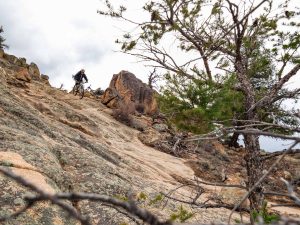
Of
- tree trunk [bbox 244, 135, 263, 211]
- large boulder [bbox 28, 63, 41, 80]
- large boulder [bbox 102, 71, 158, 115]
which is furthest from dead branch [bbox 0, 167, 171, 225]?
large boulder [bbox 28, 63, 41, 80]

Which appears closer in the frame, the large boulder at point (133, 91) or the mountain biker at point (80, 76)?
the mountain biker at point (80, 76)

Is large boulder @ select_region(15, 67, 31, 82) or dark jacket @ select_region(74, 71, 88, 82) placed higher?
dark jacket @ select_region(74, 71, 88, 82)

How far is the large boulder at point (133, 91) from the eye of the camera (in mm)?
28922

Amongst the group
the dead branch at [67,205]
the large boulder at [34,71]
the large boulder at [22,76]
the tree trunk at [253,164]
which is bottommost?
the dead branch at [67,205]

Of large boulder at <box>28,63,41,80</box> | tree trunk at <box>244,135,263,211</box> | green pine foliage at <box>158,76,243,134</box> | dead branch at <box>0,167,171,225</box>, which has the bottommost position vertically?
dead branch at <box>0,167,171,225</box>

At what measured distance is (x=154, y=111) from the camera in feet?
98.7

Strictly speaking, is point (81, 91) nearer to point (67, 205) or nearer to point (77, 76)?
point (77, 76)

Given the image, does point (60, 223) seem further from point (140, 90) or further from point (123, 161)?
point (140, 90)

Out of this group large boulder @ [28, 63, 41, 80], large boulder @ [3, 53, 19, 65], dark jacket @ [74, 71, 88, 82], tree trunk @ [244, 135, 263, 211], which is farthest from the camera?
large boulder @ [3, 53, 19, 65]

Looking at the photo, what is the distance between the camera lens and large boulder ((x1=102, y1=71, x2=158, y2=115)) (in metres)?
28.9

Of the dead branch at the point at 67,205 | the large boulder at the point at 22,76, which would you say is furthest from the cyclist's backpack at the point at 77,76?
the dead branch at the point at 67,205

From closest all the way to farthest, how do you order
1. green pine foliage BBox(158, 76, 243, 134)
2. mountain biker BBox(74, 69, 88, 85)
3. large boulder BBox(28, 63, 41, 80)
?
green pine foliage BBox(158, 76, 243, 134) < mountain biker BBox(74, 69, 88, 85) < large boulder BBox(28, 63, 41, 80)

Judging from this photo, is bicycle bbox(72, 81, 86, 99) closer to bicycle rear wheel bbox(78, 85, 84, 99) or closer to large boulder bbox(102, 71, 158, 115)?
bicycle rear wheel bbox(78, 85, 84, 99)

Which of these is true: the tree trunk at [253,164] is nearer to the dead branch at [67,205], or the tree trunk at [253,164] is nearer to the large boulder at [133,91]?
the dead branch at [67,205]
